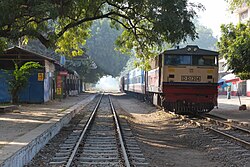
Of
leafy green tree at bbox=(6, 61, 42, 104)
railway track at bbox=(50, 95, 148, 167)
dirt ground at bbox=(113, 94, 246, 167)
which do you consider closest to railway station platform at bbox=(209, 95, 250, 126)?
dirt ground at bbox=(113, 94, 246, 167)

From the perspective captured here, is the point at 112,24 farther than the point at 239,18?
No

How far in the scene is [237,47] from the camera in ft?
73.3

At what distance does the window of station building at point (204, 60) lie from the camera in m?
20.3

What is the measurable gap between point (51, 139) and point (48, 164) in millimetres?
4064

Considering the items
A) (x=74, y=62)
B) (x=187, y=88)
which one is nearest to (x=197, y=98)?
(x=187, y=88)

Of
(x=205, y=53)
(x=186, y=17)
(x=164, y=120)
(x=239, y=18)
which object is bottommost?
(x=164, y=120)

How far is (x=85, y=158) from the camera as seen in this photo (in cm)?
917

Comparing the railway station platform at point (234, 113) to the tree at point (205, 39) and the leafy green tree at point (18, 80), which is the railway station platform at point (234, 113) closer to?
the leafy green tree at point (18, 80)

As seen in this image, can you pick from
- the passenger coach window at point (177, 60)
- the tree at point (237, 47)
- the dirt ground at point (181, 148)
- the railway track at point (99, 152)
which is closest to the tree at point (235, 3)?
the tree at point (237, 47)

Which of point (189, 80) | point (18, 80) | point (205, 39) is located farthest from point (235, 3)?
point (205, 39)

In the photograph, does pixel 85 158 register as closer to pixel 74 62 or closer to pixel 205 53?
pixel 205 53

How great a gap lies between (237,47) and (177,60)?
13.9 ft

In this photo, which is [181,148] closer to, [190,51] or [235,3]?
[190,51]

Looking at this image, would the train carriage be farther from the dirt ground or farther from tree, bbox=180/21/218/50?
tree, bbox=180/21/218/50
